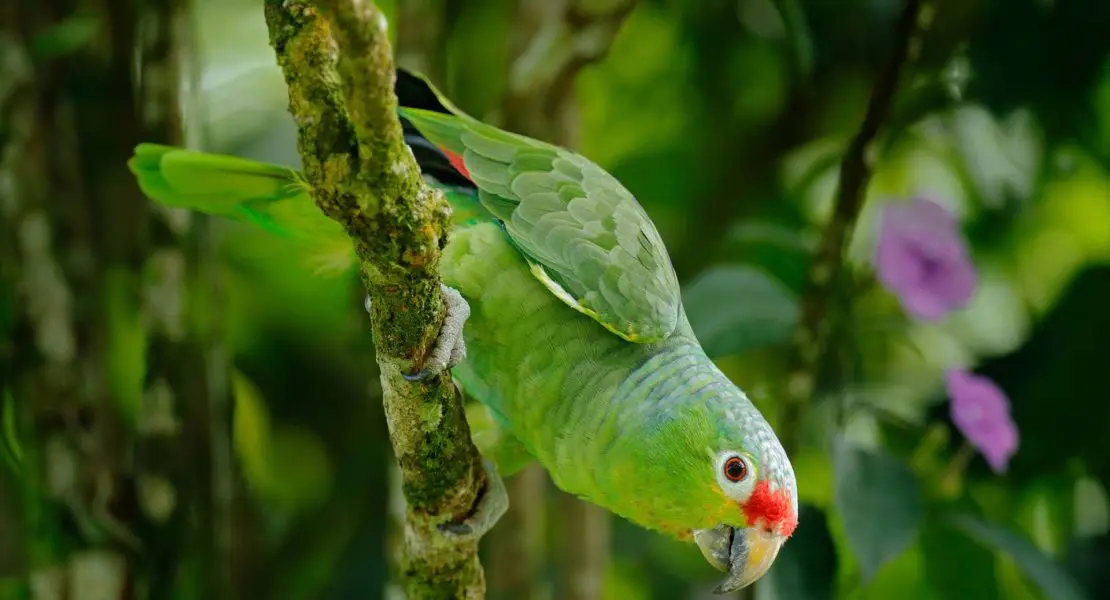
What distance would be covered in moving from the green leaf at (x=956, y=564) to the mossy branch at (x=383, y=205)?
1107 mm

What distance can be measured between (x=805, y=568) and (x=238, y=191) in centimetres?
106

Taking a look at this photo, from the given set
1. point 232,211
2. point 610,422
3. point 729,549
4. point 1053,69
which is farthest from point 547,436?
point 1053,69

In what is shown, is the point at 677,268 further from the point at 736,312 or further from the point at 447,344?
the point at 447,344

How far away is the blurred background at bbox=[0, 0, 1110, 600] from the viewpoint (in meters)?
1.83

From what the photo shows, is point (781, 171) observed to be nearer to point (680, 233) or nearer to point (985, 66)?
point (680, 233)

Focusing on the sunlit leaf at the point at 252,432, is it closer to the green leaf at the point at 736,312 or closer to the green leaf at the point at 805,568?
the green leaf at the point at 736,312

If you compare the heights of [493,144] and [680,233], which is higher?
[493,144]

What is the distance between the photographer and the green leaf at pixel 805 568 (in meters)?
1.71

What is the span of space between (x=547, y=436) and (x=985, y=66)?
130 cm

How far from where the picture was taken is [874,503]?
1.74 metres

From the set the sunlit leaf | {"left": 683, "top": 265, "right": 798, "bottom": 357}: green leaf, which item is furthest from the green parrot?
the sunlit leaf

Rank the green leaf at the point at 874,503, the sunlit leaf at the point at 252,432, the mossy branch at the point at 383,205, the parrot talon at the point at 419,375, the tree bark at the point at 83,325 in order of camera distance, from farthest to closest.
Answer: the sunlit leaf at the point at 252,432, the tree bark at the point at 83,325, the green leaf at the point at 874,503, the parrot talon at the point at 419,375, the mossy branch at the point at 383,205

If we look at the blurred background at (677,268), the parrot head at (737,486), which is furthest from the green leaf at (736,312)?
the parrot head at (737,486)

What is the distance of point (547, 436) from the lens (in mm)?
1393
